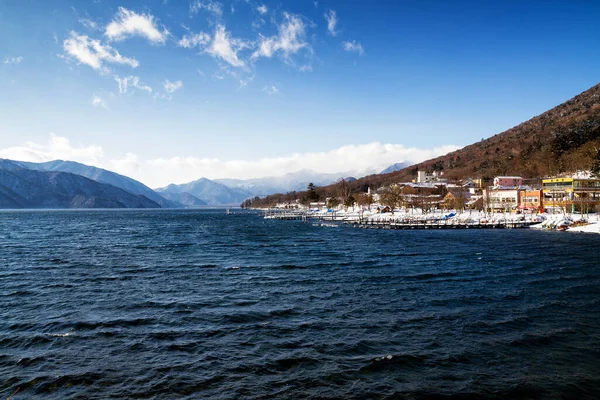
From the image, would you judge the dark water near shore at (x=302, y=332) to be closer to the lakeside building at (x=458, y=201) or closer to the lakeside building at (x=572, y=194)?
the lakeside building at (x=572, y=194)

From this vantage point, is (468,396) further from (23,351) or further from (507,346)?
(23,351)

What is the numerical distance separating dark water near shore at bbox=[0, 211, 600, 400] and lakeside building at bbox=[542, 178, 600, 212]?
2414 inches

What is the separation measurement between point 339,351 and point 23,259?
113 feet

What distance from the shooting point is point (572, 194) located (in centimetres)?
8388

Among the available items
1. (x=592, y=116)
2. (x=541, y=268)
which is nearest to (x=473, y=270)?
(x=541, y=268)

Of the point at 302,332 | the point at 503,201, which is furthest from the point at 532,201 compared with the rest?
the point at 302,332

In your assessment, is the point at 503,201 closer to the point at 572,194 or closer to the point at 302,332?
the point at 572,194

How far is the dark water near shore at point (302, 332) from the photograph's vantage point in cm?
1094

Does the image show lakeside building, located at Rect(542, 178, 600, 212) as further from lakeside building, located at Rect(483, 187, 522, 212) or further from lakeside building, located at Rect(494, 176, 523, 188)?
lakeside building, located at Rect(494, 176, 523, 188)

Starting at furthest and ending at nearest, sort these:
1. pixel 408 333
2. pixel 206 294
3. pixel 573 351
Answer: pixel 206 294 → pixel 408 333 → pixel 573 351

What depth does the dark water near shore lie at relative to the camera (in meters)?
10.9

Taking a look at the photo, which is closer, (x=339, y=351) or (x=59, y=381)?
(x=59, y=381)

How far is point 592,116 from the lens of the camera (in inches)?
7426

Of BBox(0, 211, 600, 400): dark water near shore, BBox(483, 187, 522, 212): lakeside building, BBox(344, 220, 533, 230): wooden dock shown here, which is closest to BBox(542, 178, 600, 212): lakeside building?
BBox(483, 187, 522, 212): lakeside building
